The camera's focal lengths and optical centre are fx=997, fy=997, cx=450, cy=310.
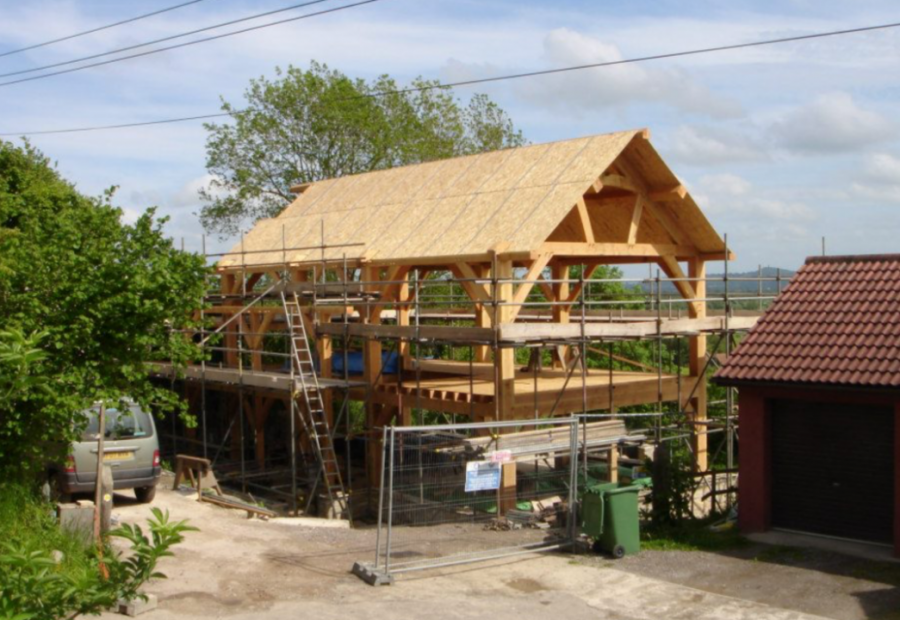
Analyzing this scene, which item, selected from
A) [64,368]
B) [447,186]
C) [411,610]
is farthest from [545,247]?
[64,368]

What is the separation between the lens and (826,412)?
45.5ft

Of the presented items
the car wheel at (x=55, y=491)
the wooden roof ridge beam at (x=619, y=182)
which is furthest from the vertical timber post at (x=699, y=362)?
the car wheel at (x=55, y=491)

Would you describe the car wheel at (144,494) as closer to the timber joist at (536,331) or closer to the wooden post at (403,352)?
the timber joist at (536,331)

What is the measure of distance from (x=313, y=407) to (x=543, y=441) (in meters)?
7.24

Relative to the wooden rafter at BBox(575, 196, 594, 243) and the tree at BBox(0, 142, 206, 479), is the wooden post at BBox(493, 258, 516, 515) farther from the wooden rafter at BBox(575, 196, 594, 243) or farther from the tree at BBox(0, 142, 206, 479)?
the tree at BBox(0, 142, 206, 479)

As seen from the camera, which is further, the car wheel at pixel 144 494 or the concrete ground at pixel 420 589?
the car wheel at pixel 144 494

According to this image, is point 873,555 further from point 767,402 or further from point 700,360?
point 700,360

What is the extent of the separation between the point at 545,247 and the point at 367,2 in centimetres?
488

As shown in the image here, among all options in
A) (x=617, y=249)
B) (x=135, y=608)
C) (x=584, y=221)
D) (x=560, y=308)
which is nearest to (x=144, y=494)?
(x=135, y=608)

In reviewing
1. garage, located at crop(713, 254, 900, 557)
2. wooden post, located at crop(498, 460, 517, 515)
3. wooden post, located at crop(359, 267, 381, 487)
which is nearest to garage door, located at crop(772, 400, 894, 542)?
garage, located at crop(713, 254, 900, 557)

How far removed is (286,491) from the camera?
2114cm

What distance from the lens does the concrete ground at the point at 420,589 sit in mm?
10594

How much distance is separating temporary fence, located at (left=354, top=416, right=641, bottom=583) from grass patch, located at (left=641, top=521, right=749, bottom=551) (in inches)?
46.9

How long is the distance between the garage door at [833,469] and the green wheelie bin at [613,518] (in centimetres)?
261
